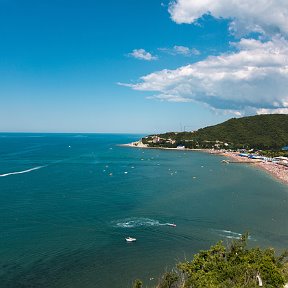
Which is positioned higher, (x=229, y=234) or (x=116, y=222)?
(x=116, y=222)

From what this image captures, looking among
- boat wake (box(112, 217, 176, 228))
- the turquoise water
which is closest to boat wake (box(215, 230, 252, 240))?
the turquoise water

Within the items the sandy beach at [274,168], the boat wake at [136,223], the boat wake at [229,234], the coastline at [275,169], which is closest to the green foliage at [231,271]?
the boat wake at [229,234]

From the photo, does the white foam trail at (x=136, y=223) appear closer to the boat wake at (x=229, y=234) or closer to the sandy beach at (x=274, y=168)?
the boat wake at (x=229, y=234)

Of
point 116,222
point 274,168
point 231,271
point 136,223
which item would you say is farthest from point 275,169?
point 231,271

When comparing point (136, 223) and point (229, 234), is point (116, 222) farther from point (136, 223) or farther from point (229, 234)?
point (229, 234)

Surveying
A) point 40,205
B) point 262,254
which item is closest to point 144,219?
point 40,205


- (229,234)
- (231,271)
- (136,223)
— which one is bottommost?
(229,234)
